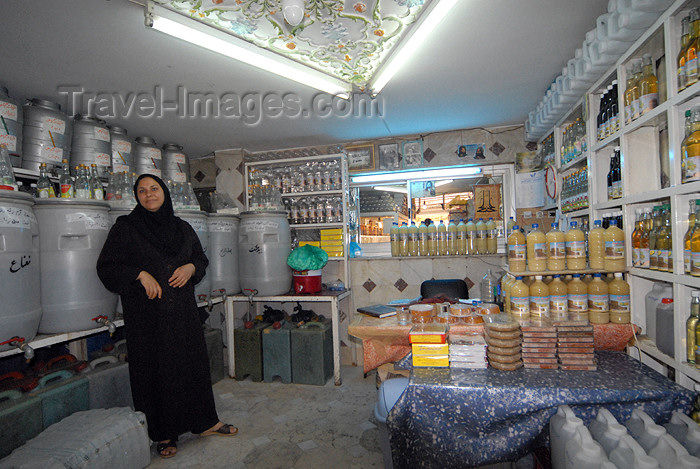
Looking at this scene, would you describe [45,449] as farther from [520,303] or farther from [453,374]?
[520,303]

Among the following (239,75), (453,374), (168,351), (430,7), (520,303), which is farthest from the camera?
(239,75)

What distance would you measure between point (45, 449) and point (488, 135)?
441 centimetres

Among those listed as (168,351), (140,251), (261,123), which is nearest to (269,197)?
(261,123)

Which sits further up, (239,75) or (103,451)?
(239,75)

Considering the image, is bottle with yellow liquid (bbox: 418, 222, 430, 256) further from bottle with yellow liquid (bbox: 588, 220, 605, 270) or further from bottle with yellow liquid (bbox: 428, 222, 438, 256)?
bottle with yellow liquid (bbox: 588, 220, 605, 270)

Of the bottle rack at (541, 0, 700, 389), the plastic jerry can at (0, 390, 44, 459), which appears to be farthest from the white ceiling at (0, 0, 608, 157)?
the plastic jerry can at (0, 390, 44, 459)

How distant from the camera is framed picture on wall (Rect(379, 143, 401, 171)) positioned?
420 centimetres

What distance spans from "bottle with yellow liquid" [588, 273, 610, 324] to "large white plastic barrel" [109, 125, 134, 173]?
377 centimetres

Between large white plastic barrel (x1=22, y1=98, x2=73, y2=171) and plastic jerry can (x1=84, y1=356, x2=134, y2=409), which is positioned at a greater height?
large white plastic barrel (x1=22, y1=98, x2=73, y2=171)

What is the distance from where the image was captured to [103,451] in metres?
1.88

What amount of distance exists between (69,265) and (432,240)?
3162 mm

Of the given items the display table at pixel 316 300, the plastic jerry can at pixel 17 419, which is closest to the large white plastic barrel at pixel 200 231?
the display table at pixel 316 300

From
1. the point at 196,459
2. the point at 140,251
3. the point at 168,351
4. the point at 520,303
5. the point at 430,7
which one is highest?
the point at 430,7

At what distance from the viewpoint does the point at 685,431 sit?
1305 mm
